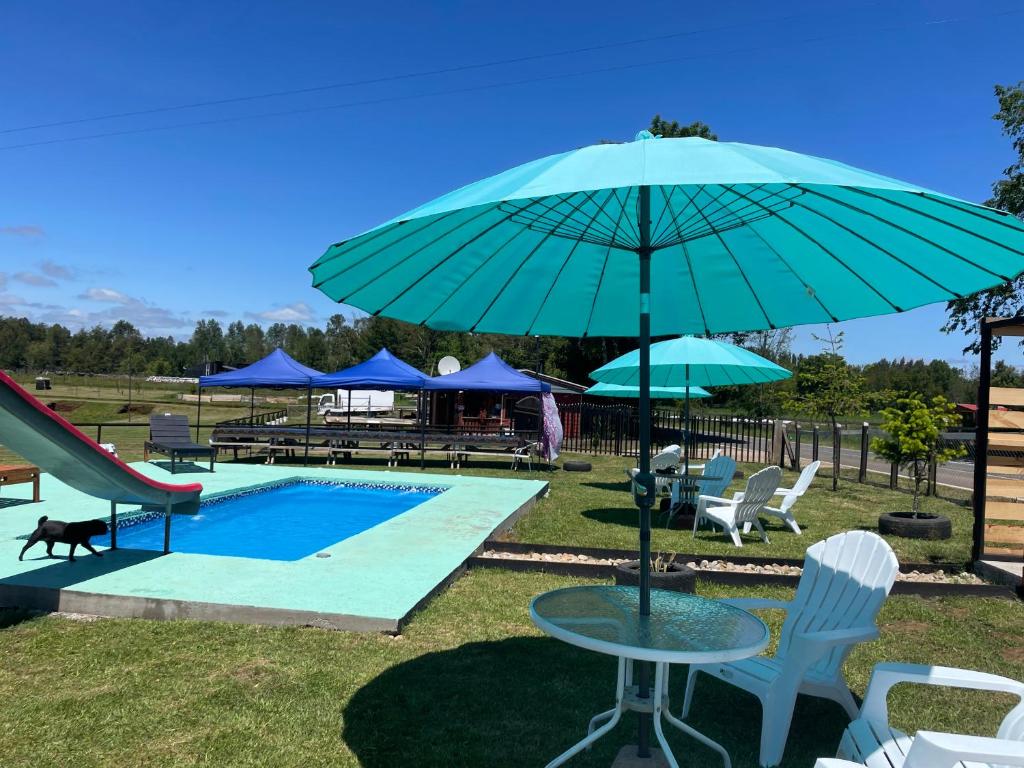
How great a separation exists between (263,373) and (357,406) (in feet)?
63.4

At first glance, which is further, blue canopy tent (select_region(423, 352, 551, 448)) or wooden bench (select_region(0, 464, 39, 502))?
blue canopy tent (select_region(423, 352, 551, 448))


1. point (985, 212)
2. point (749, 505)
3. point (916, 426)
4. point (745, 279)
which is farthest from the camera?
point (916, 426)

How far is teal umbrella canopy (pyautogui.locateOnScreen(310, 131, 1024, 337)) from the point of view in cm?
214

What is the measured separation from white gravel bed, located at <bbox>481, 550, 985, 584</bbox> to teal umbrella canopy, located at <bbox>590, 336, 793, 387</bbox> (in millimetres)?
2546

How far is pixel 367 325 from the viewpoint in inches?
2564

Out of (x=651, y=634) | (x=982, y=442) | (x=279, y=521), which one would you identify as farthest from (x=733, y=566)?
(x=279, y=521)

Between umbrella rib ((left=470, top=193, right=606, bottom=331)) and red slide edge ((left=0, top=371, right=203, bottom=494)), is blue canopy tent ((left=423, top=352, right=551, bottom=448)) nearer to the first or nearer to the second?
red slide edge ((left=0, top=371, right=203, bottom=494))

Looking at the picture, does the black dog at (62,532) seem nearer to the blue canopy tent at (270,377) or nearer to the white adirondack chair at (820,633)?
the white adirondack chair at (820,633)

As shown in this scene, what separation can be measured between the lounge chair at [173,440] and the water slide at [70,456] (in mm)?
6839

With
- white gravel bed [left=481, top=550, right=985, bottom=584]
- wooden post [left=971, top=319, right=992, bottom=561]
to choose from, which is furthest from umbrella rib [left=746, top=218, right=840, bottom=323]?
wooden post [left=971, top=319, right=992, bottom=561]

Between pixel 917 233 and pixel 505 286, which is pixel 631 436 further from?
pixel 917 233

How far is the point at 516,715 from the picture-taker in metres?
3.60

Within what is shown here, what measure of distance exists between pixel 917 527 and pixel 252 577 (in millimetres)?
7773

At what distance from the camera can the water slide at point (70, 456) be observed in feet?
16.2
